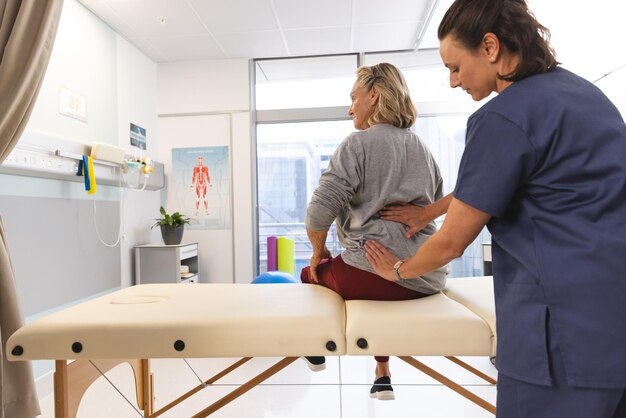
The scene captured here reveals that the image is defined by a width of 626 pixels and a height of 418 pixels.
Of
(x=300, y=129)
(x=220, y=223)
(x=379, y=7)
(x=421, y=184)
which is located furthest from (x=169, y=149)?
(x=421, y=184)

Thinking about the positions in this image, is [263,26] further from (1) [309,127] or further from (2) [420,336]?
(2) [420,336]

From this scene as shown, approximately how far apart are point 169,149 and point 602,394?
157 inches

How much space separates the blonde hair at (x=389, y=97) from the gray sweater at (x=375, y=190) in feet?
0.19

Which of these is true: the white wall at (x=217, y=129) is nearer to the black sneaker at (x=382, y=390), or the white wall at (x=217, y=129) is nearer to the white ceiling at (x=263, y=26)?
the white ceiling at (x=263, y=26)

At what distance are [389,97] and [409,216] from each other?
15.1 inches

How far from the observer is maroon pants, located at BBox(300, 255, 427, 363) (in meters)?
1.12

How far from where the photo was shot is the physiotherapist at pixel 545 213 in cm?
61

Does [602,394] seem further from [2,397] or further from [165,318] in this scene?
[2,397]

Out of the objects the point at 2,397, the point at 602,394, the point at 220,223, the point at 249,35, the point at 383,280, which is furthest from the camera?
the point at 220,223

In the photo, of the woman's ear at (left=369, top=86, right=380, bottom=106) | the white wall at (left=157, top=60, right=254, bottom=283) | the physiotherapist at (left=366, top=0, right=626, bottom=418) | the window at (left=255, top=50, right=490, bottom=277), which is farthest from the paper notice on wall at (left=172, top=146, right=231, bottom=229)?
the physiotherapist at (left=366, top=0, right=626, bottom=418)

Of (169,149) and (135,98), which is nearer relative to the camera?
(135,98)

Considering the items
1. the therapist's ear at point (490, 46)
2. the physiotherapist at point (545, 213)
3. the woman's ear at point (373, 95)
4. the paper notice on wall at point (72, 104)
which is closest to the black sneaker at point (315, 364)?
the physiotherapist at point (545, 213)

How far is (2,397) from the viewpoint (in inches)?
60.1

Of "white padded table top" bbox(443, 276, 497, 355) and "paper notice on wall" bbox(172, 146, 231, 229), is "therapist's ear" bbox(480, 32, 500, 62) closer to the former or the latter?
"white padded table top" bbox(443, 276, 497, 355)
